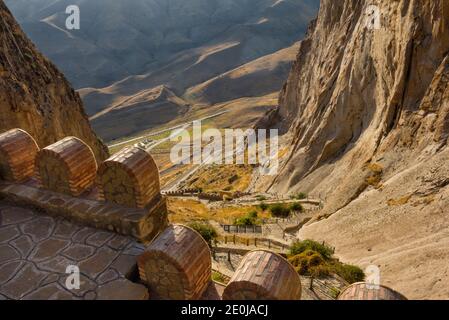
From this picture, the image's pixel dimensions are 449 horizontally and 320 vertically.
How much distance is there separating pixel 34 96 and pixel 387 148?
19.8 metres

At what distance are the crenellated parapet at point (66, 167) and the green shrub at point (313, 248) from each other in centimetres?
1005

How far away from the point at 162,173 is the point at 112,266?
5656 cm

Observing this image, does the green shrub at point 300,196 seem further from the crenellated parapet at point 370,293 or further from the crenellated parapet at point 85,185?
the crenellated parapet at point 370,293

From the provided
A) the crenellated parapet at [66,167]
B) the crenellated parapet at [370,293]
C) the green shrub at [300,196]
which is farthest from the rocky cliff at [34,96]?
the crenellated parapet at [370,293]

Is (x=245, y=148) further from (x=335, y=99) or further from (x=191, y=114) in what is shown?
(x=191, y=114)

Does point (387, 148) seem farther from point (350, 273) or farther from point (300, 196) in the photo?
point (350, 273)

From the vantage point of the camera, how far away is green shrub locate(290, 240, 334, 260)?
570 inches

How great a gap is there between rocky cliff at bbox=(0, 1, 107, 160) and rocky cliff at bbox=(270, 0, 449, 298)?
49.0 feet

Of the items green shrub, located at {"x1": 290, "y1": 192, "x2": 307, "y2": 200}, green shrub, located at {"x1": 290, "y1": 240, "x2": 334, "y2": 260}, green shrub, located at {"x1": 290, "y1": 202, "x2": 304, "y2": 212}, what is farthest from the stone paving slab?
green shrub, located at {"x1": 290, "y1": 192, "x2": 307, "y2": 200}

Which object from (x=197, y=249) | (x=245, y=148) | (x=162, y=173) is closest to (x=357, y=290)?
(x=197, y=249)

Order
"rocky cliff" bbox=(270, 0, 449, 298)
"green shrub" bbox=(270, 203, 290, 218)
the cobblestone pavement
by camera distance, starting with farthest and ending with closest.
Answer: "green shrub" bbox=(270, 203, 290, 218), "rocky cliff" bbox=(270, 0, 449, 298), the cobblestone pavement

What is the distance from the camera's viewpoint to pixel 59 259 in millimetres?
6027

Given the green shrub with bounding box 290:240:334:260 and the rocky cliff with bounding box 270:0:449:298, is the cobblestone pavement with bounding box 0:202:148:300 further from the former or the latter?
the green shrub with bounding box 290:240:334:260

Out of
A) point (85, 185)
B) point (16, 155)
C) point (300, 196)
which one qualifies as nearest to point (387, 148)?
point (300, 196)
